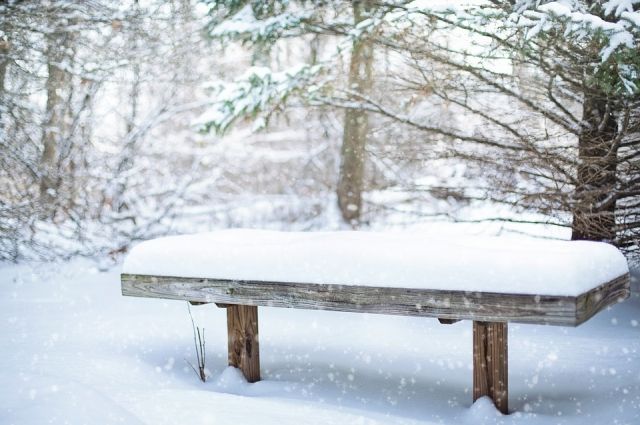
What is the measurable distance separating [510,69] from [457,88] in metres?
0.46

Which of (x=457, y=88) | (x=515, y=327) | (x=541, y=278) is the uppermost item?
(x=457, y=88)

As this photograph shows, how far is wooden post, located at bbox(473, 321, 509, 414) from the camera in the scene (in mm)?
3316

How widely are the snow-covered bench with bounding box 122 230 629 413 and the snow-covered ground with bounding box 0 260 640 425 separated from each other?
38 cm

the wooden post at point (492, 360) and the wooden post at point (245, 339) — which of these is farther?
the wooden post at point (245, 339)

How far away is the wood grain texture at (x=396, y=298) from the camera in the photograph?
285 cm

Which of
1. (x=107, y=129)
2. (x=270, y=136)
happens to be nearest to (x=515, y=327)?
(x=107, y=129)

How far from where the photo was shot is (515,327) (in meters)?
5.50

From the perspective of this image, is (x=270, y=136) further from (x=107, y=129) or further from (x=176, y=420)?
(x=176, y=420)

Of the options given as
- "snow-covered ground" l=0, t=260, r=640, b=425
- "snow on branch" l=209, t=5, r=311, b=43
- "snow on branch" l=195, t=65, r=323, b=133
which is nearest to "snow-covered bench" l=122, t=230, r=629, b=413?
"snow-covered ground" l=0, t=260, r=640, b=425

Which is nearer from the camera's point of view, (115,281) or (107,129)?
(115,281)

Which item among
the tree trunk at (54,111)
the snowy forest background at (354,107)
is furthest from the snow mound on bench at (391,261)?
the tree trunk at (54,111)

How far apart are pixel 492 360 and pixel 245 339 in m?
1.56

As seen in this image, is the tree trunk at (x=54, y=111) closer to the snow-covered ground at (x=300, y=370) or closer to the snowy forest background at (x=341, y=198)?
the snowy forest background at (x=341, y=198)

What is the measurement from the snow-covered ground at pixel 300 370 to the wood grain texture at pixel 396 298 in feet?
1.89
